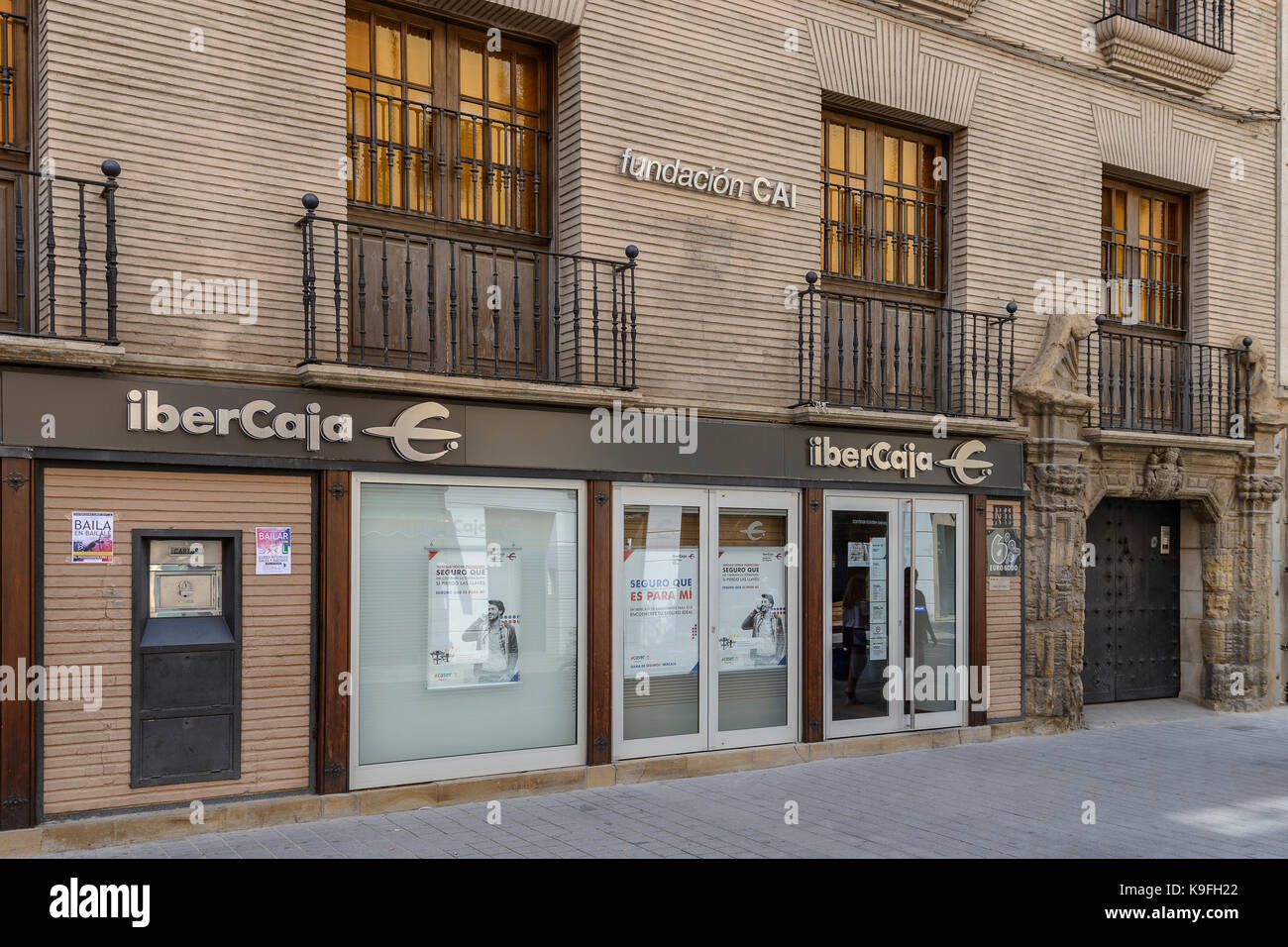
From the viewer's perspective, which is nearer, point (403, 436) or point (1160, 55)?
point (403, 436)

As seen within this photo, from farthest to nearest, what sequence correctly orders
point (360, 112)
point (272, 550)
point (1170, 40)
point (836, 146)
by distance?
1. point (1170, 40)
2. point (836, 146)
3. point (360, 112)
4. point (272, 550)

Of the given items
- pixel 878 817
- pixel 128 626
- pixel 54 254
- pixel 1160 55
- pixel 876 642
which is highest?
pixel 1160 55

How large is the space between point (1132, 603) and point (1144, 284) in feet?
12.3

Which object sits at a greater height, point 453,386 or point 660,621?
point 453,386

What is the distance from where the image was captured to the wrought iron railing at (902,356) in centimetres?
1105

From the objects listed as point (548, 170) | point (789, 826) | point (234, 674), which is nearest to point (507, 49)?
point (548, 170)

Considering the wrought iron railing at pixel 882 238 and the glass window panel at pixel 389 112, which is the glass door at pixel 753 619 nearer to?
the wrought iron railing at pixel 882 238

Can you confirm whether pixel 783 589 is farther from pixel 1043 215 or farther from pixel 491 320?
pixel 1043 215

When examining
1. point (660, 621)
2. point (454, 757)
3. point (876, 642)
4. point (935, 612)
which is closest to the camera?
point (454, 757)

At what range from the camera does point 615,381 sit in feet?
31.6

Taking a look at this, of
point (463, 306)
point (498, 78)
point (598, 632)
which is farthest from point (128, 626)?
point (498, 78)

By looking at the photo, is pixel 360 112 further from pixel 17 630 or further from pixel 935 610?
pixel 935 610

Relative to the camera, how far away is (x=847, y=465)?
11.1 m

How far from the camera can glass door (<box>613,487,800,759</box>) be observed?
997cm
